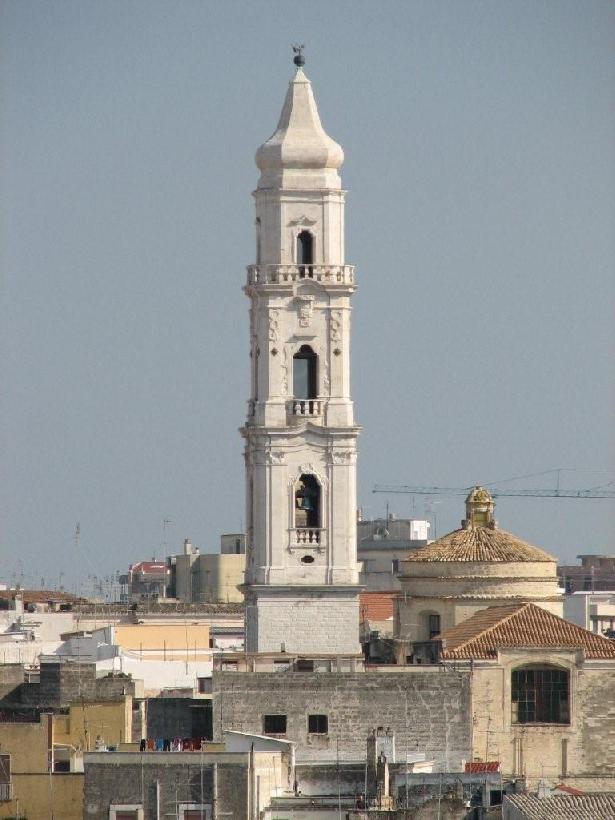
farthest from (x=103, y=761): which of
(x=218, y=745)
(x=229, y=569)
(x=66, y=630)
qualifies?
(x=229, y=569)

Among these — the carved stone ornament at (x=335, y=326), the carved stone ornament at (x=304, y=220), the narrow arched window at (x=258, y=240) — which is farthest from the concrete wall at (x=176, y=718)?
the carved stone ornament at (x=304, y=220)

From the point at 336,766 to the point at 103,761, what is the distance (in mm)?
6985

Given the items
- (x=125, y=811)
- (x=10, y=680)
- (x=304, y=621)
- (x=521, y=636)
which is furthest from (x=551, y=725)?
(x=125, y=811)

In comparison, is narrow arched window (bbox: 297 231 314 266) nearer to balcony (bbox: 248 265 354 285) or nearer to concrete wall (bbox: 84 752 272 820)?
balcony (bbox: 248 265 354 285)

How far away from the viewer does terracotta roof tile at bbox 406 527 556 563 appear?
317 ft

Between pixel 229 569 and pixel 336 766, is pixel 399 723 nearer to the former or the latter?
pixel 336 766

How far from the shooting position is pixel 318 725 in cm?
8012

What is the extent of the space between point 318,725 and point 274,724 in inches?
37.2

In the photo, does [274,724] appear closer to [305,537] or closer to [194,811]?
[305,537]

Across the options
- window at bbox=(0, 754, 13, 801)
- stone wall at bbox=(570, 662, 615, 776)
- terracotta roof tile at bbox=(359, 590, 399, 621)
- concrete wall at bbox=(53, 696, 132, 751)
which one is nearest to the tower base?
stone wall at bbox=(570, 662, 615, 776)

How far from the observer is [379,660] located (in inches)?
3514

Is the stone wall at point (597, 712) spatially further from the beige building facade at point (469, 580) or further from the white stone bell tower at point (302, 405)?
the beige building facade at point (469, 580)

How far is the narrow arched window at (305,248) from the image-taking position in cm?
9156

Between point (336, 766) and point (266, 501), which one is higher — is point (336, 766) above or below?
below
